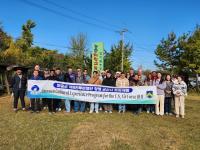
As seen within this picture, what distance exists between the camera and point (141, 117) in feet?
41.8

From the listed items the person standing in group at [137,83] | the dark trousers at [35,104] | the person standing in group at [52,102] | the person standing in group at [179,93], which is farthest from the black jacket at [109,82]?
the dark trousers at [35,104]

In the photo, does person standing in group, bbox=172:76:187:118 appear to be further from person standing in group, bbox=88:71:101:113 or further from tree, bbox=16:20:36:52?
tree, bbox=16:20:36:52

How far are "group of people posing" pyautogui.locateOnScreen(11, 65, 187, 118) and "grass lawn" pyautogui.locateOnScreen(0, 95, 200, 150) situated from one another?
83cm

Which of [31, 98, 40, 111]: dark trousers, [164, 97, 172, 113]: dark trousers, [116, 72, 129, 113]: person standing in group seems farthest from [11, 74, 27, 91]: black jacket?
[164, 97, 172, 113]: dark trousers

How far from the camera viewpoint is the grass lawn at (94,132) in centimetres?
808

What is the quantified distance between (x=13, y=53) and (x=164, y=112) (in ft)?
72.0

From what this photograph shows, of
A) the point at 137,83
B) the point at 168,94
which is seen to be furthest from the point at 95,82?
the point at 168,94

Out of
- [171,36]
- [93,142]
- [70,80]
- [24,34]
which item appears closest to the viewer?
[93,142]

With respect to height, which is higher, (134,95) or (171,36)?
(171,36)

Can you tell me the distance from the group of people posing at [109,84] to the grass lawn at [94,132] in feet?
2.71

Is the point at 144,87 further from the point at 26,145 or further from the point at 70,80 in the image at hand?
the point at 26,145

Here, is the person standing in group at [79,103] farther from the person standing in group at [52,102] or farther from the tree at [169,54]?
the tree at [169,54]

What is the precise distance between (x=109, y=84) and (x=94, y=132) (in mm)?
4694

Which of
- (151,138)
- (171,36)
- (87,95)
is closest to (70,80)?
(87,95)
